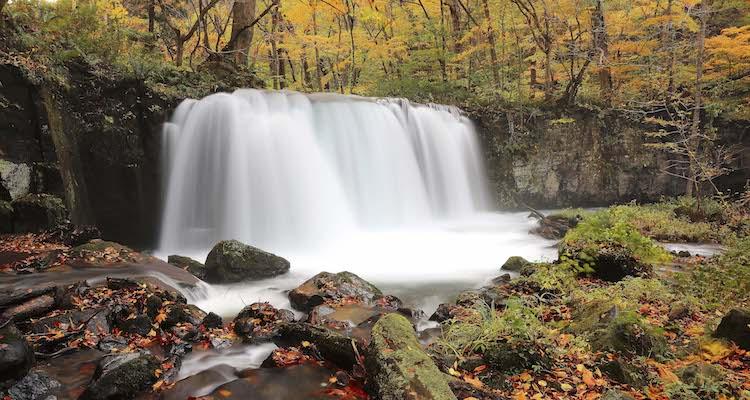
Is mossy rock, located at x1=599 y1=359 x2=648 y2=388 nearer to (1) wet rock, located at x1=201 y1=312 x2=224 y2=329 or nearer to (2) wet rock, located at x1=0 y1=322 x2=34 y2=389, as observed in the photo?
(1) wet rock, located at x1=201 y1=312 x2=224 y2=329

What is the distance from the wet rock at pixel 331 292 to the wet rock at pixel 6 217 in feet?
18.9

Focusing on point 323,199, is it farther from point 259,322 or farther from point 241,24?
point 259,322

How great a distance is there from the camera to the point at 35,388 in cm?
356

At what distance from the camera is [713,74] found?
50.8 ft

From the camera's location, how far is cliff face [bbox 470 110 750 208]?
1681 centimetres

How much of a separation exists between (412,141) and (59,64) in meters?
9.98

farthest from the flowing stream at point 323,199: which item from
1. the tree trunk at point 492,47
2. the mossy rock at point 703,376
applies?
the tree trunk at point 492,47

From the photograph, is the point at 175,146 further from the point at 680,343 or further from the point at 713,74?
the point at 713,74

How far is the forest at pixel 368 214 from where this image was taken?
3785 millimetres

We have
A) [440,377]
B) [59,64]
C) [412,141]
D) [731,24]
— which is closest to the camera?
[440,377]

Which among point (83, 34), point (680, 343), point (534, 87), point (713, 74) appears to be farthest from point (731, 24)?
point (83, 34)

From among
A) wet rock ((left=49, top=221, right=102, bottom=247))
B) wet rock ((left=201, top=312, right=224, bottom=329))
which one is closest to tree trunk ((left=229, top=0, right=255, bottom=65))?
wet rock ((left=49, top=221, right=102, bottom=247))

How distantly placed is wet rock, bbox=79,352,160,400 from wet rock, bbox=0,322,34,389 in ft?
1.77

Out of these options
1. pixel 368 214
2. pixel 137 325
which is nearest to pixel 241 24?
pixel 368 214
